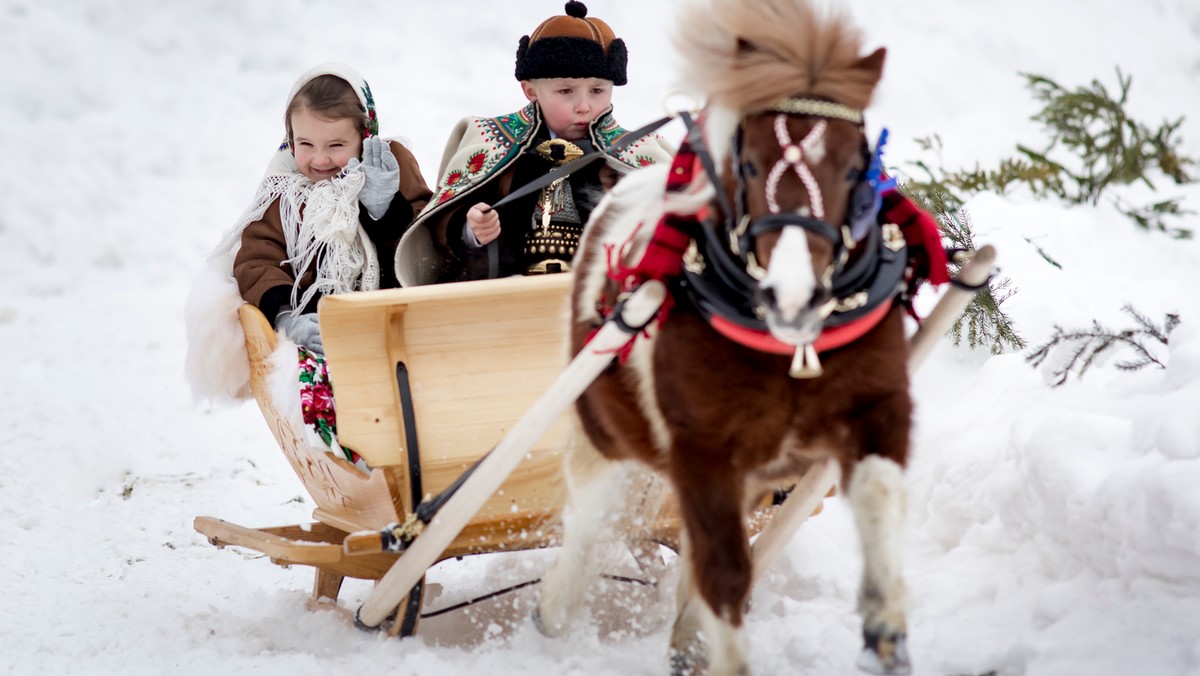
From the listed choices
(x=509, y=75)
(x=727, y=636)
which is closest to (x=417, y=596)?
(x=727, y=636)

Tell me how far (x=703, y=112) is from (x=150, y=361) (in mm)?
5238

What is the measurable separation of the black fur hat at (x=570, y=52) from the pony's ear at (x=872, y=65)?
57.3 inches

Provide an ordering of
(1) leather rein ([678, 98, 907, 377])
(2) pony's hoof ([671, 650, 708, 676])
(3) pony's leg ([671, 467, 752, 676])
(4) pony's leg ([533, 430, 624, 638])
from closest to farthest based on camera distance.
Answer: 1. (1) leather rein ([678, 98, 907, 377])
2. (3) pony's leg ([671, 467, 752, 676])
3. (2) pony's hoof ([671, 650, 708, 676])
4. (4) pony's leg ([533, 430, 624, 638])

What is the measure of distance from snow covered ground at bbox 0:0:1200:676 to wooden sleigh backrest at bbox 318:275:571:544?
0.45 metres

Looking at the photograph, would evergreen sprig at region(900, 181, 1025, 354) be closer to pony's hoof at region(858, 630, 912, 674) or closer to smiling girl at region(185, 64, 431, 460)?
smiling girl at region(185, 64, 431, 460)

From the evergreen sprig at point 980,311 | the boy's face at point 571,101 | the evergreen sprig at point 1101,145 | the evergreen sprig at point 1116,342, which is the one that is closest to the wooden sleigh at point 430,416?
the boy's face at point 571,101

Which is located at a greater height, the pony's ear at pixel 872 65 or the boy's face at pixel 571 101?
the pony's ear at pixel 872 65

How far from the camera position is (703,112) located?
200cm

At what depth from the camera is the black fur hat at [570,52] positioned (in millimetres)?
3197

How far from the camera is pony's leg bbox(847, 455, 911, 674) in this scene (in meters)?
1.86

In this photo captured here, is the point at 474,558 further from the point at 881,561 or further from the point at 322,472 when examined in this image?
the point at 881,561

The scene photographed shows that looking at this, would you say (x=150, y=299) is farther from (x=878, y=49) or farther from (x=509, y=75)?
(x=878, y=49)

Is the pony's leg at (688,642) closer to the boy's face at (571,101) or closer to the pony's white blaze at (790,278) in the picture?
the pony's white blaze at (790,278)

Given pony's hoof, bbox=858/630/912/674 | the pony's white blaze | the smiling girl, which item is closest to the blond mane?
the pony's white blaze
